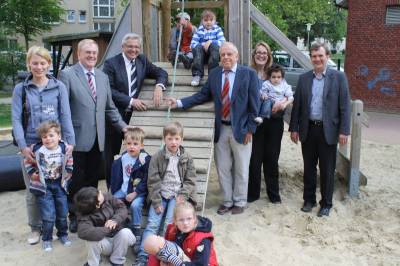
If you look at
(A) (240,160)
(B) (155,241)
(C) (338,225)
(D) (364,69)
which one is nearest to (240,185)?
(A) (240,160)

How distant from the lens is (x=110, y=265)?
359cm

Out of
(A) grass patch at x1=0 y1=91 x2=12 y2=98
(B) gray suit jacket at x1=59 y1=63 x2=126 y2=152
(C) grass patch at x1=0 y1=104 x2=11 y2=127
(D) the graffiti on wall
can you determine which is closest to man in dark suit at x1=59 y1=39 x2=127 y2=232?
(B) gray suit jacket at x1=59 y1=63 x2=126 y2=152

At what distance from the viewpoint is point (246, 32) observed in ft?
18.4

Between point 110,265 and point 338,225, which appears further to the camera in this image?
point 338,225

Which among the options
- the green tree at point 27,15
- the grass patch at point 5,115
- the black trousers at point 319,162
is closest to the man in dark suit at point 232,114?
the black trousers at point 319,162

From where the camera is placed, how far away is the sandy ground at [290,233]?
3.91 metres

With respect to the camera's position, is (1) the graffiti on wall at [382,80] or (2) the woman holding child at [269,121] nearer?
(2) the woman holding child at [269,121]

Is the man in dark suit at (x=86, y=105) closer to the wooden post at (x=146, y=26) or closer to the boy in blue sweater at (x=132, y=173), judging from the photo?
the boy in blue sweater at (x=132, y=173)

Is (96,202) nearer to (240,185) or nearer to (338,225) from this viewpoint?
(240,185)

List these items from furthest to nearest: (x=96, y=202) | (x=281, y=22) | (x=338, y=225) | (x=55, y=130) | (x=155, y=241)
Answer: (x=281, y=22)
(x=338, y=225)
(x=55, y=130)
(x=96, y=202)
(x=155, y=241)

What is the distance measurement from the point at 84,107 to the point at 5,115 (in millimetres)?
10187

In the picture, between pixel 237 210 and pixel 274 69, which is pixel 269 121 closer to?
pixel 274 69

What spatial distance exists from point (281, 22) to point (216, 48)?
14.4 m

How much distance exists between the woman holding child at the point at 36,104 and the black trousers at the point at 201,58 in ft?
5.79
